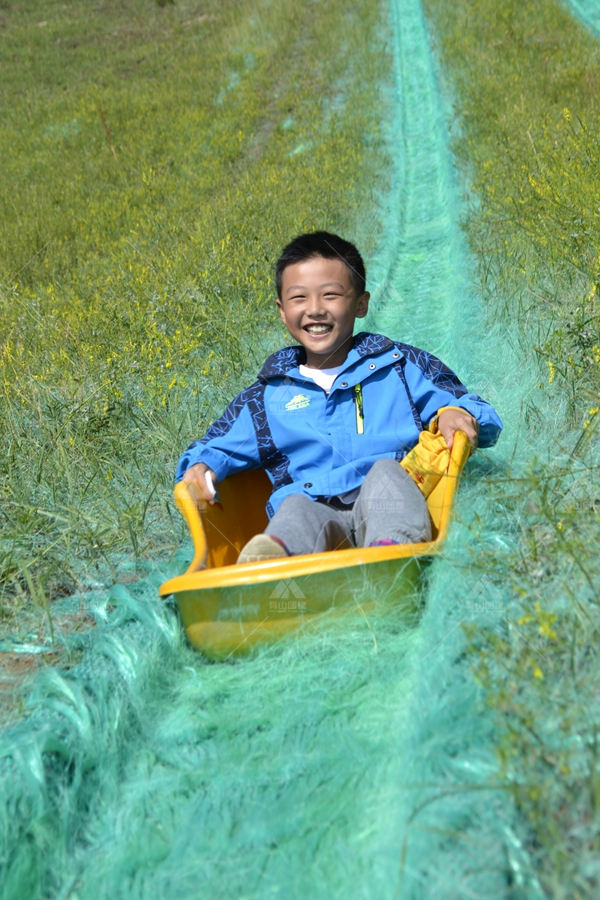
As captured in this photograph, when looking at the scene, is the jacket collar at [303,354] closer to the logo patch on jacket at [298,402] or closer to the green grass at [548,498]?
the logo patch on jacket at [298,402]

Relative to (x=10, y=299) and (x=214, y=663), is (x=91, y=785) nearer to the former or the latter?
(x=214, y=663)

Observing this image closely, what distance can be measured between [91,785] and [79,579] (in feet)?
2.88

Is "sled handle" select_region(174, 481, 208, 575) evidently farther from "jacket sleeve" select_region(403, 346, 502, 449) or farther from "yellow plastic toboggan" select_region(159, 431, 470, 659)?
"jacket sleeve" select_region(403, 346, 502, 449)

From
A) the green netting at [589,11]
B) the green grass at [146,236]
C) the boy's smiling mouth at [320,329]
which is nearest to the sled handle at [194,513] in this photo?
the green grass at [146,236]

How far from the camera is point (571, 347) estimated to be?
9.20ft

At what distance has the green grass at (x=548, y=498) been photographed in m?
1.22

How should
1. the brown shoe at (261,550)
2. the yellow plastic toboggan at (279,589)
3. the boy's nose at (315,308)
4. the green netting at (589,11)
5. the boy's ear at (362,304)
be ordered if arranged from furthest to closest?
the green netting at (589,11)
the boy's ear at (362,304)
the boy's nose at (315,308)
the brown shoe at (261,550)
the yellow plastic toboggan at (279,589)

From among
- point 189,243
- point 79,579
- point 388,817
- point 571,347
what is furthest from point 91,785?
point 189,243

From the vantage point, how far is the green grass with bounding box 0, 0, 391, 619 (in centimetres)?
289

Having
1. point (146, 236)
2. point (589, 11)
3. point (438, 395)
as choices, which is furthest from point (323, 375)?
point (589, 11)

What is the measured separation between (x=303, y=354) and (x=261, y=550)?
1.01m

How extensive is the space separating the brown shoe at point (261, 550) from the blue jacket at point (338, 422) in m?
0.48

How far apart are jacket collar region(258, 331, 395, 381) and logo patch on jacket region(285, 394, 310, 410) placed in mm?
94

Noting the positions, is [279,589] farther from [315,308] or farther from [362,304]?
[362,304]
